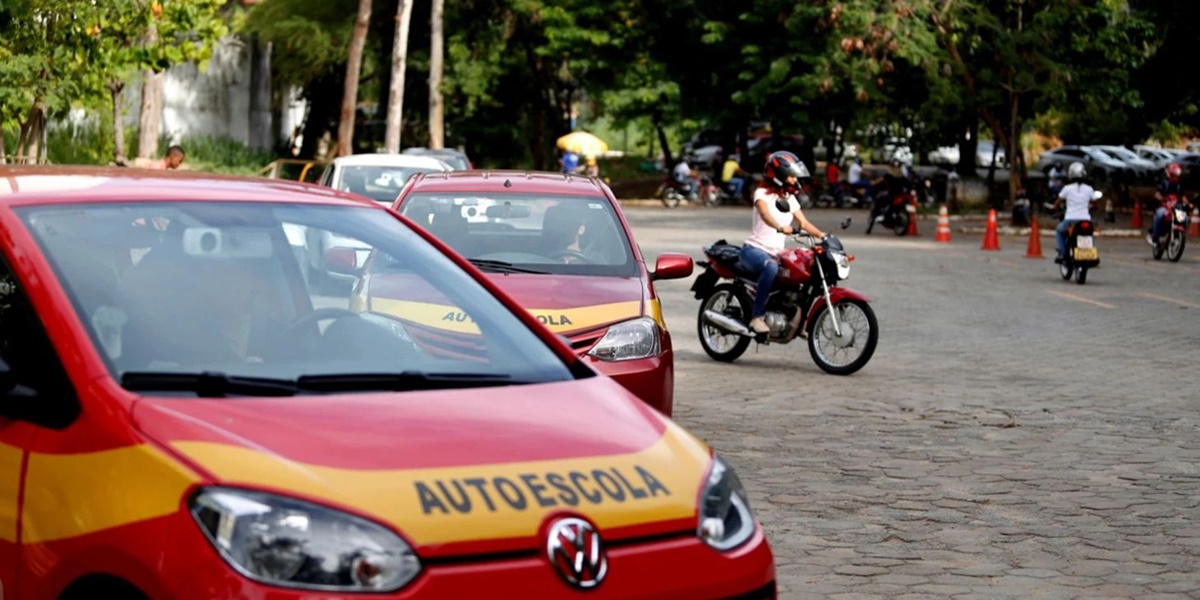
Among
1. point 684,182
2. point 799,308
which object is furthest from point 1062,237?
point 684,182

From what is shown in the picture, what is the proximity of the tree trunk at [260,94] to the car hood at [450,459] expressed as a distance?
53.0 m

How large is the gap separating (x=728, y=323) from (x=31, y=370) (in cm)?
1053

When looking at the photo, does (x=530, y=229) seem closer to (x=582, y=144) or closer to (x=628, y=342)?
(x=628, y=342)

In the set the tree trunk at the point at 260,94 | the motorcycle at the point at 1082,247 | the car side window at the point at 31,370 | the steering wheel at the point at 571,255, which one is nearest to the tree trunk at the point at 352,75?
the tree trunk at the point at 260,94

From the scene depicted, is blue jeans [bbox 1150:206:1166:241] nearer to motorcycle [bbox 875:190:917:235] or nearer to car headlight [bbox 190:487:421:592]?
motorcycle [bbox 875:190:917:235]

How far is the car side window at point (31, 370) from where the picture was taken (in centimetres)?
430

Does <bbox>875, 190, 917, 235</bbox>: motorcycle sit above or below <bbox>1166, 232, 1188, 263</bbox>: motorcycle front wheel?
below

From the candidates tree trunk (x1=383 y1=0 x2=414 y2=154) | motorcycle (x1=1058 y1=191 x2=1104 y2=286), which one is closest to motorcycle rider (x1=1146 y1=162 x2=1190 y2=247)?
motorcycle (x1=1058 y1=191 x2=1104 y2=286)

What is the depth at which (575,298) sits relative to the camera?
10195 millimetres

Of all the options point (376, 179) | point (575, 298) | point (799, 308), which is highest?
point (575, 298)

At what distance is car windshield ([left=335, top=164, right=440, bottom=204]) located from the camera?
72.5ft

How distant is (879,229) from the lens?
42.2 metres

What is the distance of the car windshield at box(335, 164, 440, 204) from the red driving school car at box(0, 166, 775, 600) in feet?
55.1

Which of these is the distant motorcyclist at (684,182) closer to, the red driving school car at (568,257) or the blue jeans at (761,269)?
the blue jeans at (761,269)
